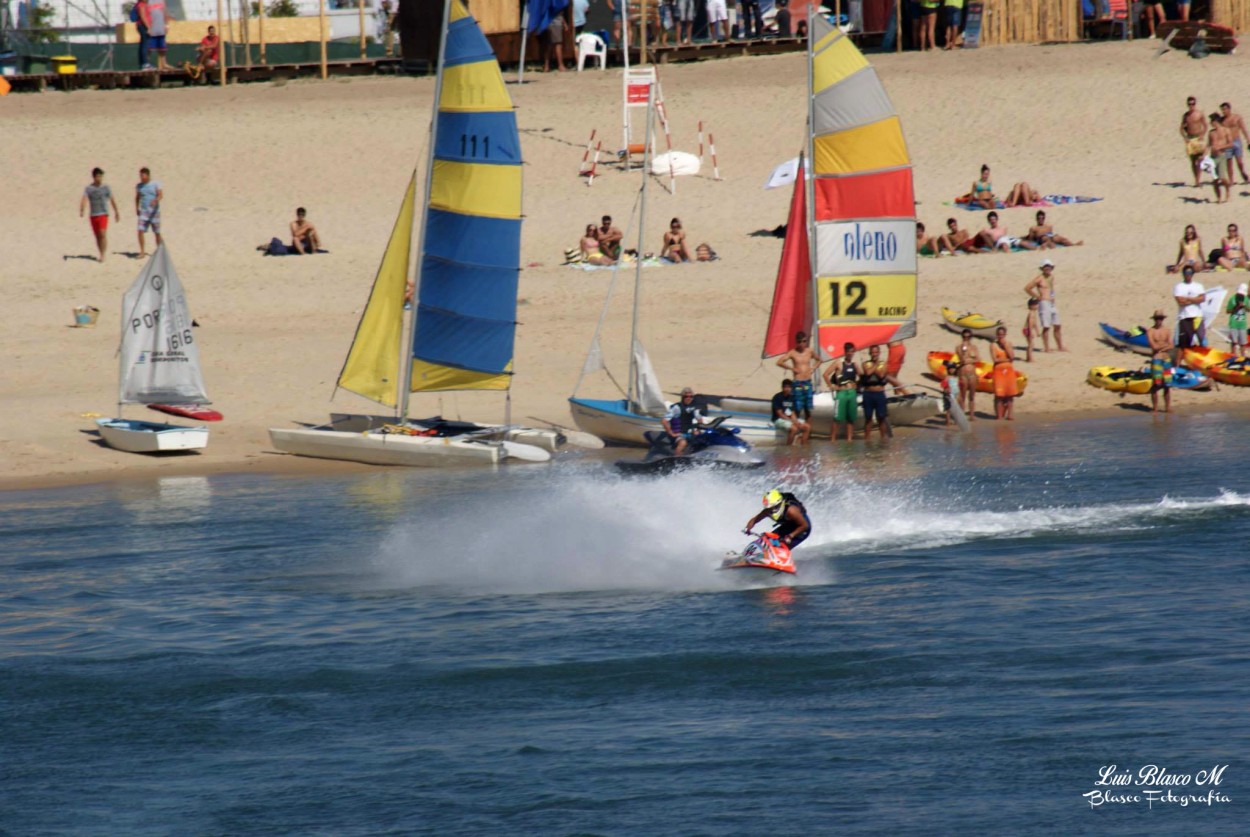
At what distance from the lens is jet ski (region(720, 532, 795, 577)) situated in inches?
938

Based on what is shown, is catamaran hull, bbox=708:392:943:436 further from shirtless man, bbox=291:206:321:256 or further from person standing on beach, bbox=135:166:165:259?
person standing on beach, bbox=135:166:165:259

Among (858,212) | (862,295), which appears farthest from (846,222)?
(862,295)

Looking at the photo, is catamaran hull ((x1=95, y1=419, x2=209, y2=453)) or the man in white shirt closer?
catamaran hull ((x1=95, y1=419, x2=209, y2=453))

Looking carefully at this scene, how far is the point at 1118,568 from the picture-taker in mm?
24734

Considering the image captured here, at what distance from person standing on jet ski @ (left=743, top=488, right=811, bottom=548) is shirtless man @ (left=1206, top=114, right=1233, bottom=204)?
2683 centimetres

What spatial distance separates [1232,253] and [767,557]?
22138mm

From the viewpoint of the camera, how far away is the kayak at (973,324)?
1501 inches

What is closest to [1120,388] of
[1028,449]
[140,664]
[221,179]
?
[1028,449]

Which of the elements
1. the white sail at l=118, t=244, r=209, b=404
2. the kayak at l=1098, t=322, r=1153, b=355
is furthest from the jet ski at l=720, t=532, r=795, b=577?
the kayak at l=1098, t=322, r=1153, b=355

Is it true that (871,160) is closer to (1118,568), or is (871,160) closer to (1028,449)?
(1028,449)

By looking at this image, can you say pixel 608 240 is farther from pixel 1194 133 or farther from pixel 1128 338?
pixel 1194 133

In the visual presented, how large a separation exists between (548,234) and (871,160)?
12218 millimetres

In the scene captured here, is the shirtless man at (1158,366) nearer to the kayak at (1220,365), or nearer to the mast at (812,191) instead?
the kayak at (1220,365)

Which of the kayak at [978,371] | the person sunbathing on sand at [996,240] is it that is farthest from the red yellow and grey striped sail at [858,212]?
the person sunbathing on sand at [996,240]
